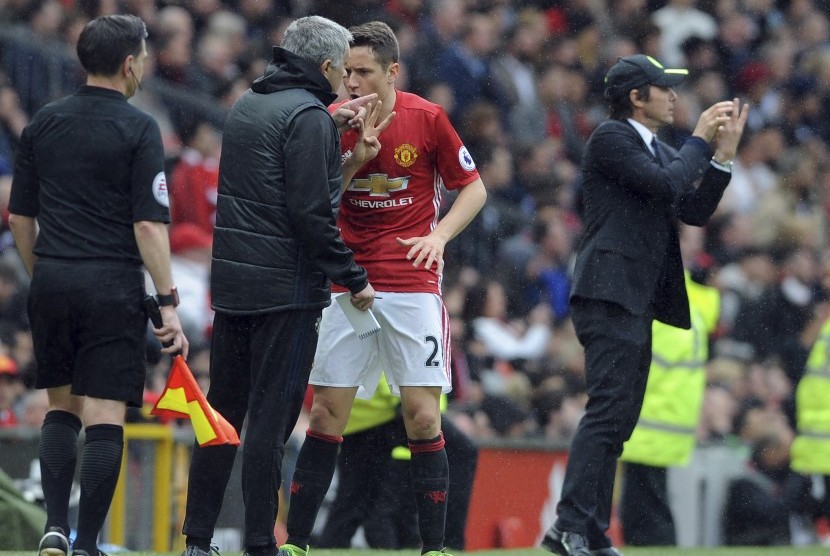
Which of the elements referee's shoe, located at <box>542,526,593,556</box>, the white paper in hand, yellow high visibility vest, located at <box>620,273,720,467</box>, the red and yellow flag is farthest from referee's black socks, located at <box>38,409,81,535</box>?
yellow high visibility vest, located at <box>620,273,720,467</box>

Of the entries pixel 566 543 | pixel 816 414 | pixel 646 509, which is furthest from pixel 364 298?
pixel 816 414

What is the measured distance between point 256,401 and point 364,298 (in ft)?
1.95

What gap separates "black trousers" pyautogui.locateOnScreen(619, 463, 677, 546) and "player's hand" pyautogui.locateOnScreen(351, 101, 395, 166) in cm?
379

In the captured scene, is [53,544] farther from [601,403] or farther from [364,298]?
[601,403]

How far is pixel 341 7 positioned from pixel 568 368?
161 inches

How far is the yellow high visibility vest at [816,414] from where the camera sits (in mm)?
11273

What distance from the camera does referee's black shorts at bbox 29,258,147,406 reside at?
6.13m

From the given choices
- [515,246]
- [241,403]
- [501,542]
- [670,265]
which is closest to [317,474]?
[241,403]

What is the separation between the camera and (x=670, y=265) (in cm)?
750

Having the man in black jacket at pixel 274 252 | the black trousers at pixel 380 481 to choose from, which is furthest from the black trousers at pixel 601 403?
the black trousers at pixel 380 481

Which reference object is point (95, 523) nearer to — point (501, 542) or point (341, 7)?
point (501, 542)

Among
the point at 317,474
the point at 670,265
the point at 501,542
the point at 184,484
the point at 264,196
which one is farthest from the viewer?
the point at 501,542

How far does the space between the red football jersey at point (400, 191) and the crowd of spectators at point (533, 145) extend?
12.2ft

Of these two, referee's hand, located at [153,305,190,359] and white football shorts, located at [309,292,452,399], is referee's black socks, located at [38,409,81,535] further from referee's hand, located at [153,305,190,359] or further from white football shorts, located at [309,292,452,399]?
white football shorts, located at [309,292,452,399]
